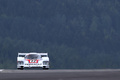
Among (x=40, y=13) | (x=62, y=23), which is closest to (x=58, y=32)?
(x=62, y=23)

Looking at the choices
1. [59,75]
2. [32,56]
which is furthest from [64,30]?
[59,75]

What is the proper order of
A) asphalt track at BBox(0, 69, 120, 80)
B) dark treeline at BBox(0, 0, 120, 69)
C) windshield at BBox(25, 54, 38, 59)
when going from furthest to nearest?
dark treeline at BBox(0, 0, 120, 69), windshield at BBox(25, 54, 38, 59), asphalt track at BBox(0, 69, 120, 80)

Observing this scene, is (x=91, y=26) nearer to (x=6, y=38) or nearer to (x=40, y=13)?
(x=40, y=13)

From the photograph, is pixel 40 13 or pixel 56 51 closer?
pixel 56 51

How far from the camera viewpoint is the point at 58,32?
163 m

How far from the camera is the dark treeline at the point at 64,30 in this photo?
494ft

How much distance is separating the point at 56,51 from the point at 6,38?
24.1m

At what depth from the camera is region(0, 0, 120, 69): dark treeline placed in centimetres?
15062

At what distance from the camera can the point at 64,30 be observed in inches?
6467

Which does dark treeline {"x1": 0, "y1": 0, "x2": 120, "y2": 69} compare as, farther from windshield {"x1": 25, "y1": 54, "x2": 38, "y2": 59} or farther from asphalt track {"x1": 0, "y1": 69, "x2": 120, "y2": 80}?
asphalt track {"x1": 0, "y1": 69, "x2": 120, "y2": 80}

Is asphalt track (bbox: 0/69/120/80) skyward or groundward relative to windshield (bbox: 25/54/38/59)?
groundward

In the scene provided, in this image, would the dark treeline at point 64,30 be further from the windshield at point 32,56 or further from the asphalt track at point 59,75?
the asphalt track at point 59,75

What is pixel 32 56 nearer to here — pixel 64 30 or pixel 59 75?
pixel 59 75

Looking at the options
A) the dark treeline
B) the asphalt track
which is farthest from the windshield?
the dark treeline
